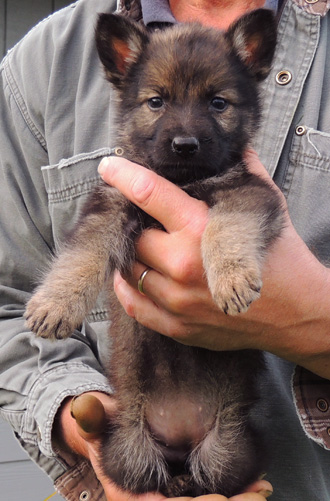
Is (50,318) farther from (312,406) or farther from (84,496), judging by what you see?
(312,406)

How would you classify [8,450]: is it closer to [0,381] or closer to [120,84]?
[0,381]

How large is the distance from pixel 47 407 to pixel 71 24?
1762 millimetres

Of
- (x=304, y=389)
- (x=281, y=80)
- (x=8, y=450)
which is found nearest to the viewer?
(x=304, y=389)

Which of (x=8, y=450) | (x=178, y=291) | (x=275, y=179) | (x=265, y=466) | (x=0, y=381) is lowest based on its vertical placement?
(x=8, y=450)

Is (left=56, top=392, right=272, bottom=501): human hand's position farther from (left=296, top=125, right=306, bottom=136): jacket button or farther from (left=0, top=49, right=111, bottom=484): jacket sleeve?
(left=296, top=125, right=306, bottom=136): jacket button

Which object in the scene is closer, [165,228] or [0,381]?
[165,228]

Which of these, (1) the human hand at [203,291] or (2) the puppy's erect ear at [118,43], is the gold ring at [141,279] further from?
(2) the puppy's erect ear at [118,43]

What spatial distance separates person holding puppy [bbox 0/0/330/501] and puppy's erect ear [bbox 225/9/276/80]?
0.25 ft

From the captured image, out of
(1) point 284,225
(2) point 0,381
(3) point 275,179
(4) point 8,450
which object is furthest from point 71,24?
(4) point 8,450

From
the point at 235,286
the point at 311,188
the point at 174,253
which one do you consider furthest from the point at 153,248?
the point at 311,188

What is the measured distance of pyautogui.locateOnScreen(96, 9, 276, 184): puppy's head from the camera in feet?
7.64

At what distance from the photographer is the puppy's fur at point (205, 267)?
2189mm

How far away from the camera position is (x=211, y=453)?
2.27 metres

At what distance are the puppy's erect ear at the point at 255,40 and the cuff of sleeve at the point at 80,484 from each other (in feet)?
6.15
